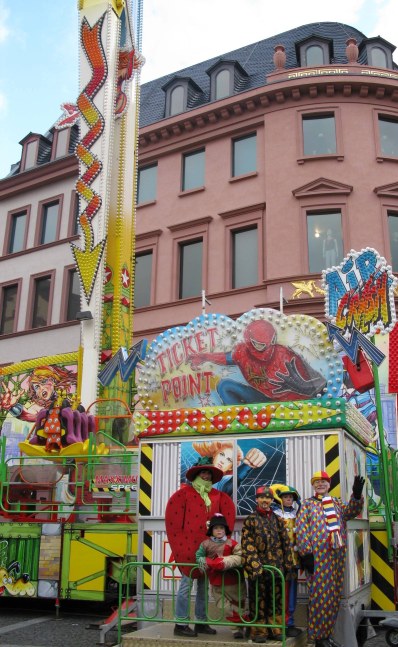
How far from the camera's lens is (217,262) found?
75.4ft

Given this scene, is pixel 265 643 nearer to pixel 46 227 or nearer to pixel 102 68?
pixel 102 68

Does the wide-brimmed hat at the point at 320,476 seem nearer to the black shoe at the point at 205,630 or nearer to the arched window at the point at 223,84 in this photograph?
the black shoe at the point at 205,630

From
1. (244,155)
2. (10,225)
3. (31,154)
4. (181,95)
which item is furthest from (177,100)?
(10,225)

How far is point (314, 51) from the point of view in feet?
79.7

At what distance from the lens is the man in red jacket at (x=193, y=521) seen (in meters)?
7.42

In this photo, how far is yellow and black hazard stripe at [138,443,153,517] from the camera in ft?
29.0

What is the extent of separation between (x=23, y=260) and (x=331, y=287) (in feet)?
54.7

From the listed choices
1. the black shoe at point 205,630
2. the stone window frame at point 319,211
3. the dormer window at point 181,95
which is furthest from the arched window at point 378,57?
the black shoe at point 205,630

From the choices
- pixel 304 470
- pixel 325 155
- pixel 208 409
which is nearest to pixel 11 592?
pixel 208 409

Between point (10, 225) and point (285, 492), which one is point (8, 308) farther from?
point (285, 492)

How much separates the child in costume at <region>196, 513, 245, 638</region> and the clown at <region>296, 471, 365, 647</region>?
721 millimetres

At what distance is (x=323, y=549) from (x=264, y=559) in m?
0.69

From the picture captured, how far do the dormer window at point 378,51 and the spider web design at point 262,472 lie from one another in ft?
63.6

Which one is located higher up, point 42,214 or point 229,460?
point 42,214
